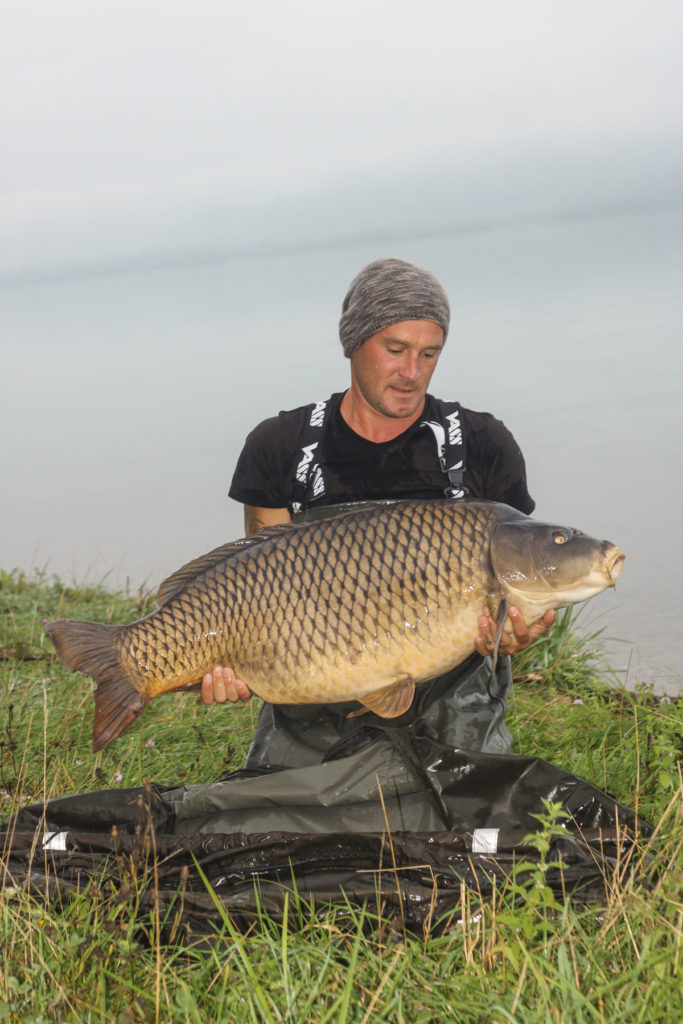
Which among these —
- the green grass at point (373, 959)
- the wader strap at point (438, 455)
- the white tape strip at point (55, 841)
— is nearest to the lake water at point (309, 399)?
the wader strap at point (438, 455)

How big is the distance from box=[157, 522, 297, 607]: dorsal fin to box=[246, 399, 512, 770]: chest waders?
0.22m

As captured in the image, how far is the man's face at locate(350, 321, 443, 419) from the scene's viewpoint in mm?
2396

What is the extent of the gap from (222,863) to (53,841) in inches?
12.5

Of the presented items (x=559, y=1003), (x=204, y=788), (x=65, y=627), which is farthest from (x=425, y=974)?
(x=65, y=627)

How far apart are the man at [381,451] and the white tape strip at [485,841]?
0.38 meters

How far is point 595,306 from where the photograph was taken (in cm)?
1323

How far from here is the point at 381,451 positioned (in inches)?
98.3

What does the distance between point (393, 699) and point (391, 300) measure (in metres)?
0.87

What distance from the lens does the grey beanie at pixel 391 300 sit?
→ 7.85 feet

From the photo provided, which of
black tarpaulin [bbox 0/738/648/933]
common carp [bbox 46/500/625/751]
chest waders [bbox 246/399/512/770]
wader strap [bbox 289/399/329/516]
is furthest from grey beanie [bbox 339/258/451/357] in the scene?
black tarpaulin [bbox 0/738/648/933]

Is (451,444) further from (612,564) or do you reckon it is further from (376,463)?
(612,564)

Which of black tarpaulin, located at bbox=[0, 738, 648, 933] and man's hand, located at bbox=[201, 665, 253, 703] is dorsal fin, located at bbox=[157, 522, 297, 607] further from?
black tarpaulin, located at bbox=[0, 738, 648, 933]

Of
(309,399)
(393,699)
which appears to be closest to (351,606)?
(393,699)

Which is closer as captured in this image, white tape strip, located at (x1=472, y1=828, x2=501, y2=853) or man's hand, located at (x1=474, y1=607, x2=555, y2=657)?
white tape strip, located at (x1=472, y1=828, x2=501, y2=853)
